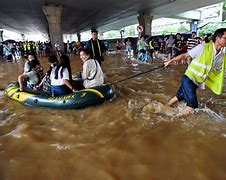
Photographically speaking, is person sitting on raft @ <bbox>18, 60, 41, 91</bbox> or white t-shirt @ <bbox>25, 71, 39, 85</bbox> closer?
person sitting on raft @ <bbox>18, 60, 41, 91</bbox>

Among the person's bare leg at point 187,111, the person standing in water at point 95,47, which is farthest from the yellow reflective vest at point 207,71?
the person standing in water at point 95,47

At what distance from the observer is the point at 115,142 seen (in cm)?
313

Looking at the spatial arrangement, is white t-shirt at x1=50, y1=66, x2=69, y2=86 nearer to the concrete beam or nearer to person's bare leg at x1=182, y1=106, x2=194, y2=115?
person's bare leg at x1=182, y1=106, x2=194, y2=115

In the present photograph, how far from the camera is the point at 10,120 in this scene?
4.15 metres

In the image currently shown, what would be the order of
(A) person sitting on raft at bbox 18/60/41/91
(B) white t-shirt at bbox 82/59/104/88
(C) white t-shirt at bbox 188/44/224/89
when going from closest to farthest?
1. (C) white t-shirt at bbox 188/44/224/89
2. (B) white t-shirt at bbox 82/59/104/88
3. (A) person sitting on raft at bbox 18/60/41/91

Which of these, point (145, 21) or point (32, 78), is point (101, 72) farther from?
point (145, 21)

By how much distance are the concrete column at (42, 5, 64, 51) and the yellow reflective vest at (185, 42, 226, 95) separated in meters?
14.5

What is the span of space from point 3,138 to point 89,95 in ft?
5.61

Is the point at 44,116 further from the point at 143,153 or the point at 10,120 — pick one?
the point at 143,153

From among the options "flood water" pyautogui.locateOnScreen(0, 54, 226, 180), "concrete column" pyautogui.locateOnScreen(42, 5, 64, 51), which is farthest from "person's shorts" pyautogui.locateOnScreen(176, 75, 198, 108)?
"concrete column" pyautogui.locateOnScreen(42, 5, 64, 51)

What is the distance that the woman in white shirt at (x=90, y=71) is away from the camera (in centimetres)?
444

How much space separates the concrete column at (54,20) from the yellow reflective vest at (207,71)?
47.6 ft

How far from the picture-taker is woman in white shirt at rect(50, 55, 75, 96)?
14.3 feet

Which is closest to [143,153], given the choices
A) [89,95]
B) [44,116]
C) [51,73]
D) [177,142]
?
[177,142]
